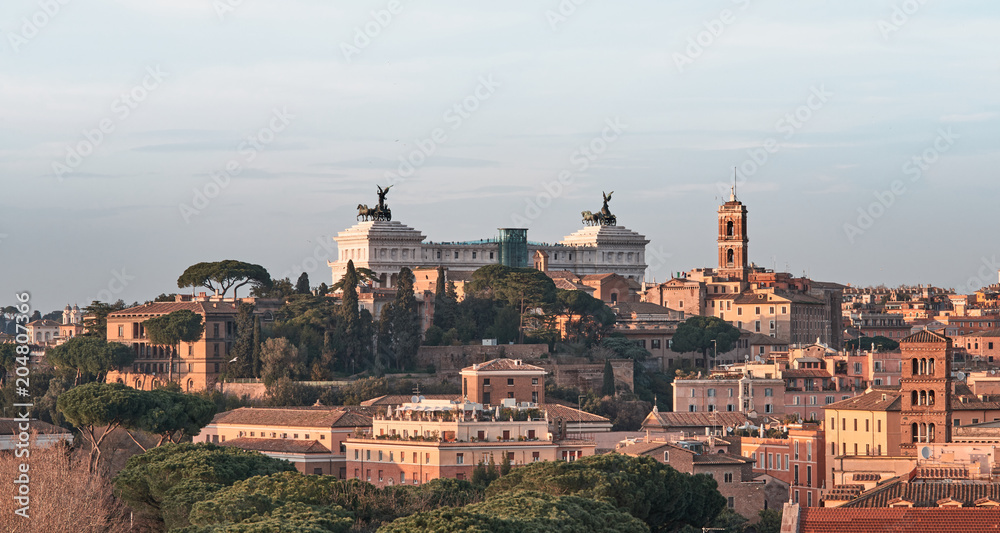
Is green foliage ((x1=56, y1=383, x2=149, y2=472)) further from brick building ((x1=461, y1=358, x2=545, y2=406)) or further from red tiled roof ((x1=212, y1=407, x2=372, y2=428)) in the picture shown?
brick building ((x1=461, y1=358, x2=545, y2=406))

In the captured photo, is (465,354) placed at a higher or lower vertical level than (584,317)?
lower

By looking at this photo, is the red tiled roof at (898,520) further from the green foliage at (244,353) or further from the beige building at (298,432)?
the green foliage at (244,353)

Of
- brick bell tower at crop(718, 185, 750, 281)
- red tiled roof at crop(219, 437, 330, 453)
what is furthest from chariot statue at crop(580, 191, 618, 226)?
red tiled roof at crop(219, 437, 330, 453)

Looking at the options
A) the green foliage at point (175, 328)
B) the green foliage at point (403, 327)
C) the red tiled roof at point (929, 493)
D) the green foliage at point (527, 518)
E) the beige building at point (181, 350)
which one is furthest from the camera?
the green foliage at point (403, 327)

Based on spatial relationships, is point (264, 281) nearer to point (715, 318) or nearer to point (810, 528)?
point (715, 318)

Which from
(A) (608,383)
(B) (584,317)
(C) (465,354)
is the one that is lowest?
(A) (608,383)

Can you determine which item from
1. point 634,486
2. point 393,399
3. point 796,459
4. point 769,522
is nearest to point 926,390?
point 769,522

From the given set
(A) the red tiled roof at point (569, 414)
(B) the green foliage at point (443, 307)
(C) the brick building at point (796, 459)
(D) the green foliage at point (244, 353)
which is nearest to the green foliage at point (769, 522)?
(C) the brick building at point (796, 459)

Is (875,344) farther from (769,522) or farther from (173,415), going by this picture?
(769,522)
